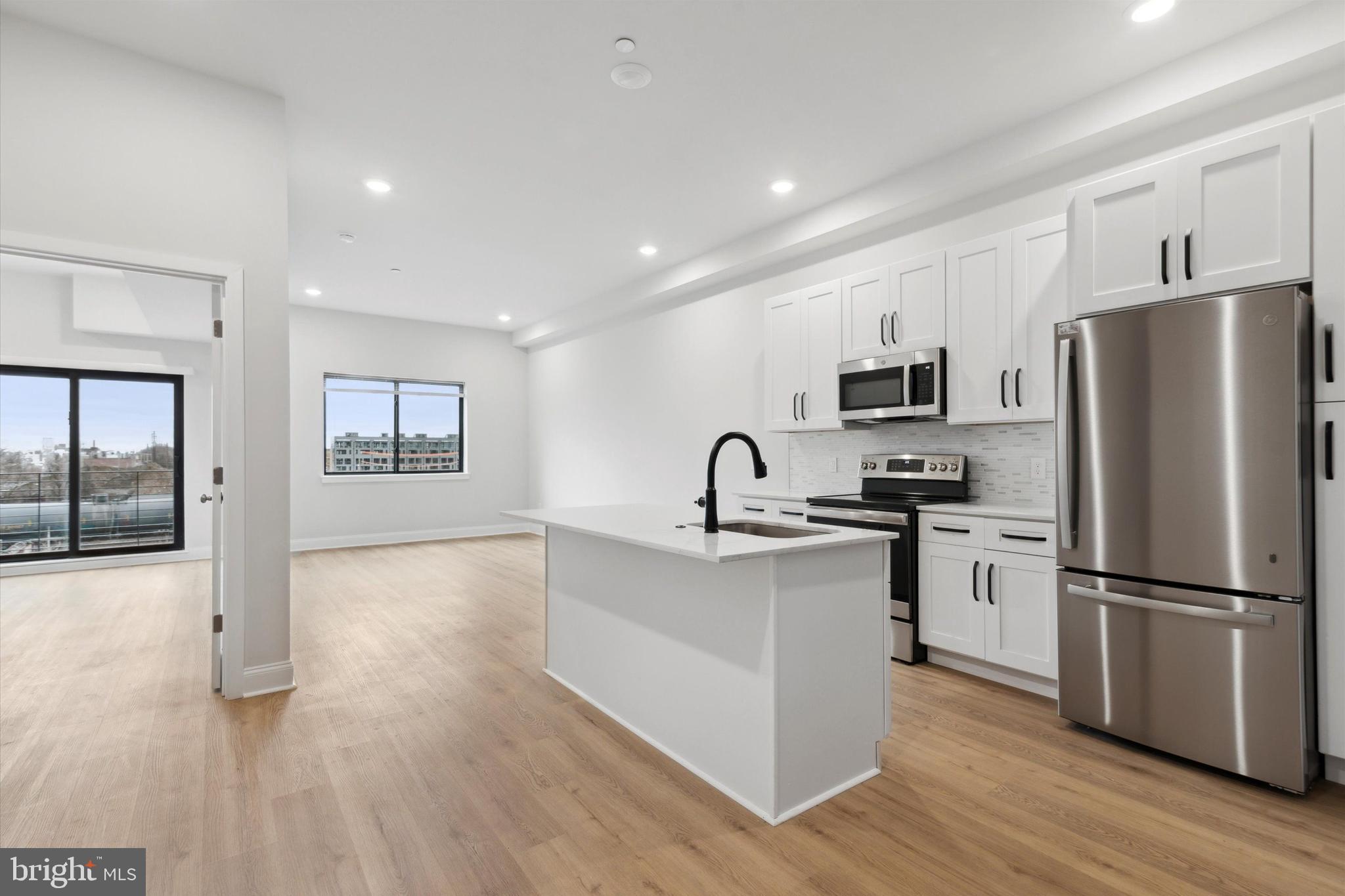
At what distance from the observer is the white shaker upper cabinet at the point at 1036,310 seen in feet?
10.4

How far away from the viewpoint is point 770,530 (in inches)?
105

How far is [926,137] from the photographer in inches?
139

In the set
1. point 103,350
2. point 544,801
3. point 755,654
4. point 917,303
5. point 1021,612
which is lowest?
point 544,801

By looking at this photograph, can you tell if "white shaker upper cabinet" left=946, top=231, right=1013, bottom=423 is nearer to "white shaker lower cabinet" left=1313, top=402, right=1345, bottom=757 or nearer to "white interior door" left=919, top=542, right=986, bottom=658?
"white interior door" left=919, top=542, right=986, bottom=658

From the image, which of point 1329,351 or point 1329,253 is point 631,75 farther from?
point 1329,351

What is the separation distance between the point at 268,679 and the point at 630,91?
11.3 ft

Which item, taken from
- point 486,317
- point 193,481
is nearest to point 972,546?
point 486,317

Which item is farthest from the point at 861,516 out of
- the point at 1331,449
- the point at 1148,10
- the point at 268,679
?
the point at 268,679

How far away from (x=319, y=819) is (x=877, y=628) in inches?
79.7

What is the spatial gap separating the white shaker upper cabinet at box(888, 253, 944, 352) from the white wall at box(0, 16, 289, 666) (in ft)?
11.2

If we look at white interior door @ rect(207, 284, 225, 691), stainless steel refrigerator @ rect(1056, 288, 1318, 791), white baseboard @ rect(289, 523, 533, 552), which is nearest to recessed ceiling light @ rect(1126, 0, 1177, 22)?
stainless steel refrigerator @ rect(1056, 288, 1318, 791)

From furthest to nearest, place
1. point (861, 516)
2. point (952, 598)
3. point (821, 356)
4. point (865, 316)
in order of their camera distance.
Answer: point (821, 356)
point (865, 316)
point (861, 516)
point (952, 598)

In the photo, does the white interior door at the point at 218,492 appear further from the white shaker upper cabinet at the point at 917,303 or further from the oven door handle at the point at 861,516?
the white shaker upper cabinet at the point at 917,303

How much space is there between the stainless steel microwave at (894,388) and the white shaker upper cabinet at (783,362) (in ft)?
1.48
